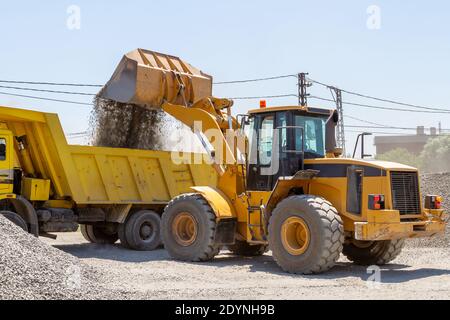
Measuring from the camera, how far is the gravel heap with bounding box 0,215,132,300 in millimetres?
7480

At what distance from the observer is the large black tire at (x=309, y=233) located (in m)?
10.4

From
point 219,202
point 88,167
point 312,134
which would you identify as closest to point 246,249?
point 219,202

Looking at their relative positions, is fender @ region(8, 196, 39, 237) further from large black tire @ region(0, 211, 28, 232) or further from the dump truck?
large black tire @ region(0, 211, 28, 232)

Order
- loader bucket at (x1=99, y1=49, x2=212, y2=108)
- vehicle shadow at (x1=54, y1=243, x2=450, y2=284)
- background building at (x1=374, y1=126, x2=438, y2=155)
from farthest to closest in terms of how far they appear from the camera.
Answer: background building at (x1=374, y1=126, x2=438, y2=155)
loader bucket at (x1=99, y1=49, x2=212, y2=108)
vehicle shadow at (x1=54, y1=243, x2=450, y2=284)

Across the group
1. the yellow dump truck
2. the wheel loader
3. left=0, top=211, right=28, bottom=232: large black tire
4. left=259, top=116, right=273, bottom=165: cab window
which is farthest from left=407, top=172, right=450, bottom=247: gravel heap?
left=0, top=211, right=28, bottom=232: large black tire

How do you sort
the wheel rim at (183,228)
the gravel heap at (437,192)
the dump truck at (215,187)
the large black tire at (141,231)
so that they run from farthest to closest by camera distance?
the large black tire at (141,231) → the gravel heap at (437,192) → the wheel rim at (183,228) → the dump truck at (215,187)

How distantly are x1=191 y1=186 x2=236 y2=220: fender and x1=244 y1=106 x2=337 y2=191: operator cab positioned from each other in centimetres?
60

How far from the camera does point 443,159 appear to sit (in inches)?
2355

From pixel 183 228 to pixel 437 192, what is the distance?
8.35 m

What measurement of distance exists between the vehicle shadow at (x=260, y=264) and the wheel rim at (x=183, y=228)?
453 millimetres

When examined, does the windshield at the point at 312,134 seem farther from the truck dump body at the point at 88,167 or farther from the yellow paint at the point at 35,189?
the yellow paint at the point at 35,189

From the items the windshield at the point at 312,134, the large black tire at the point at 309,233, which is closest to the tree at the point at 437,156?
the windshield at the point at 312,134
